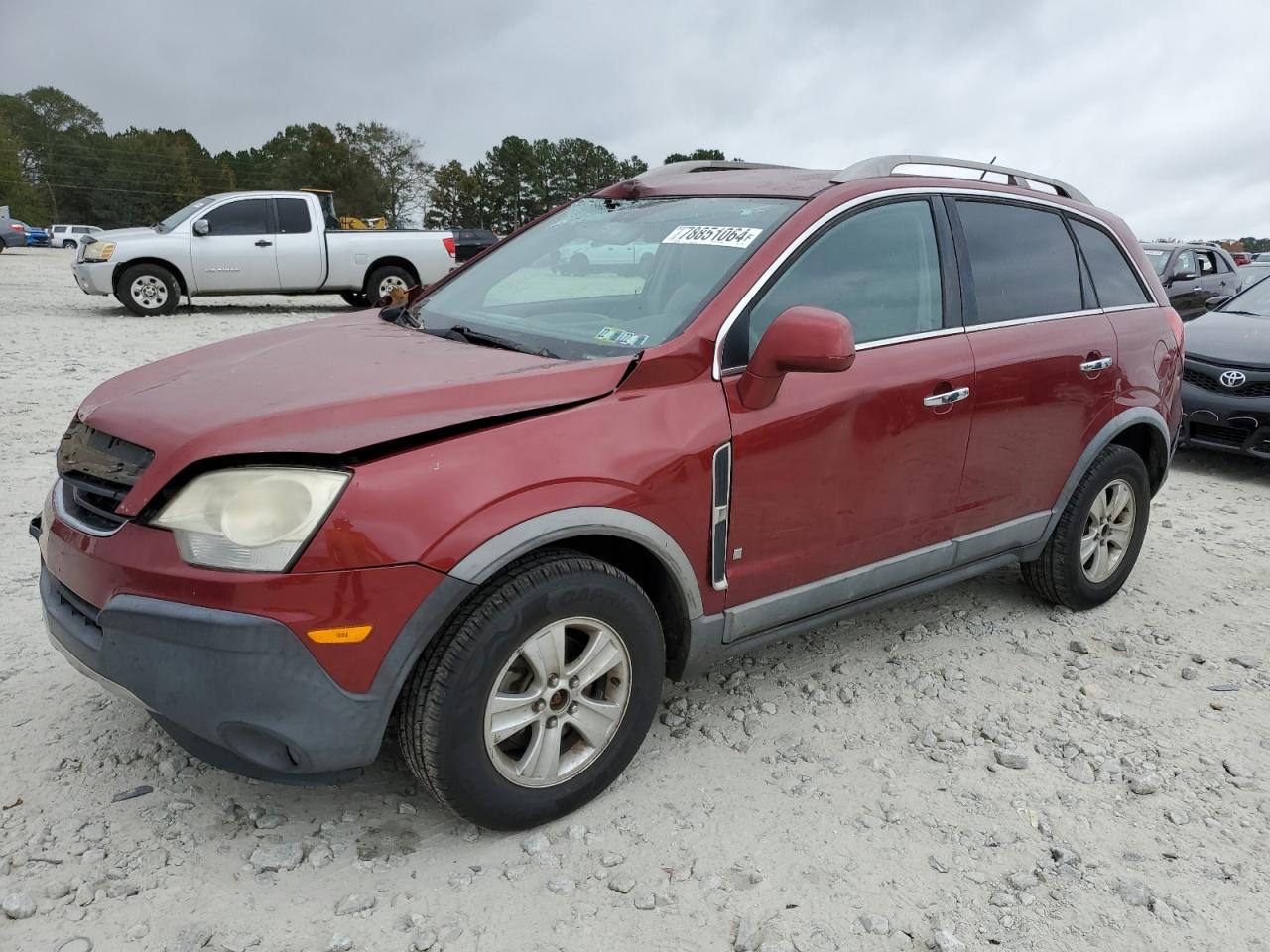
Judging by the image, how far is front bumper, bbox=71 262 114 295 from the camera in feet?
41.7

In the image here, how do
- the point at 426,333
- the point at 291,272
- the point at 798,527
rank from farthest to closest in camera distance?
the point at 291,272
the point at 426,333
the point at 798,527

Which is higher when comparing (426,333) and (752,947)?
(426,333)

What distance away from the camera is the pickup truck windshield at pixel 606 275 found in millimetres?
2855

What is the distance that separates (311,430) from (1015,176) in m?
3.11

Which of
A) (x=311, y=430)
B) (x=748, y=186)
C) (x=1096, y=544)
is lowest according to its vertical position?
(x=1096, y=544)

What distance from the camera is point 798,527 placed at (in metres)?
2.94

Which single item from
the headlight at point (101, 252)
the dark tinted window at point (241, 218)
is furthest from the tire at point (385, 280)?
the headlight at point (101, 252)

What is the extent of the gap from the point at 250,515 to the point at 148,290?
1250cm

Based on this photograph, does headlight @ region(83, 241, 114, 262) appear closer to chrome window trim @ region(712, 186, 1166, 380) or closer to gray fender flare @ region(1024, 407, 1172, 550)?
chrome window trim @ region(712, 186, 1166, 380)

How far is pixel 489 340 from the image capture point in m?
2.96

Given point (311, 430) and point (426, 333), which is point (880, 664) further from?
point (311, 430)

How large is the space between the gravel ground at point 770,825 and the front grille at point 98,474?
85 cm

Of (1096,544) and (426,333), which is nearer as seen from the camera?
(426,333)

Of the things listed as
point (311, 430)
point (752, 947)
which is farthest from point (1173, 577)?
point (311, 430)
